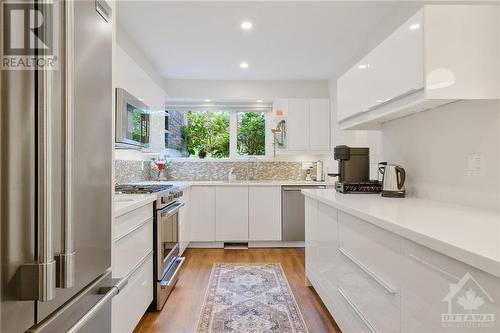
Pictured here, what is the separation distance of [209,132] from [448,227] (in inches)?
158

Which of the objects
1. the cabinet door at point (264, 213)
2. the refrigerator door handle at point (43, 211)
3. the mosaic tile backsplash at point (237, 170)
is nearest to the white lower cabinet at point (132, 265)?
the refrigerator door handle at point (43, 211)

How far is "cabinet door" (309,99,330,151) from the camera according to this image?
14.0ft

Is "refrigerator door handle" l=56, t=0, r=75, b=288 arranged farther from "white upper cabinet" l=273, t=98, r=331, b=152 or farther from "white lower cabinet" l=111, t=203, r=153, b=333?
"white upper cabinet" l=273, t=98, r=331, b=152

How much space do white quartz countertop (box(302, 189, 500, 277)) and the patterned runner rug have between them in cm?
102

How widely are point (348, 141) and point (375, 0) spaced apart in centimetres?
165

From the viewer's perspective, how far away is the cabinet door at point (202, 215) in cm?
396

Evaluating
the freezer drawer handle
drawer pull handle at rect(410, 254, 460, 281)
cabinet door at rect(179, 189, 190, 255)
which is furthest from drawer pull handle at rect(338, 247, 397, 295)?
cabinet door at rect(179, 189, 190, 255)

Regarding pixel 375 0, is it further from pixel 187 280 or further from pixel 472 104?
pixel 187 280

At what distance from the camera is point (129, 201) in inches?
70.4

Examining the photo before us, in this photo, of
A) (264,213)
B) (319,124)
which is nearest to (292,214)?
(264,213)

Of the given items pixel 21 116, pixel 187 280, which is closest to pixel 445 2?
pixel 21 116

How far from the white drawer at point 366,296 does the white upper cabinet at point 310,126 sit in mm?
2635

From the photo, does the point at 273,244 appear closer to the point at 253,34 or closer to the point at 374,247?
the point at 253,34

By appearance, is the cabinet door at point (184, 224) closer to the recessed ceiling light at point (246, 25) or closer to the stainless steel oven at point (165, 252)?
the stainless steel oven at point (165, 252)
